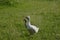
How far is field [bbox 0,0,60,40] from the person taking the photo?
776 cm

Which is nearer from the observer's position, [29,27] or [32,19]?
[29,27]

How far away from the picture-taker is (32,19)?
993cm

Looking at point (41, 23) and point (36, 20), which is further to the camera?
point (36, 20)

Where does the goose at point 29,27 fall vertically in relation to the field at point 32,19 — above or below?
above

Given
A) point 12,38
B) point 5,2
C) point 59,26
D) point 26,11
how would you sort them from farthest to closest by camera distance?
point 5,2 < point 26,11 < point 59,26 < point 12,38

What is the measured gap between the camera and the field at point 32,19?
7.76 m

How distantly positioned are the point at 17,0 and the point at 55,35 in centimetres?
568

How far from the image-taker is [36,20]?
9.79 metres

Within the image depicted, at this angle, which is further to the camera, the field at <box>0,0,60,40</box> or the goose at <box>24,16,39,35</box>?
the field at <box>0,0,60,40</box>

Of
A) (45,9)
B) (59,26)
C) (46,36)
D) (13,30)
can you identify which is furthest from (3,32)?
(45,9)

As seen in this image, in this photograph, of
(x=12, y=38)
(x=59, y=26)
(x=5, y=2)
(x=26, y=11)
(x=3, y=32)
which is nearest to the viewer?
(x=12, y=38)

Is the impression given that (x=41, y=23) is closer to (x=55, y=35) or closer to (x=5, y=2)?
(x=55, y=35)

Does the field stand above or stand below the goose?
below

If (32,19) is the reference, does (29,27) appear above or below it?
above
